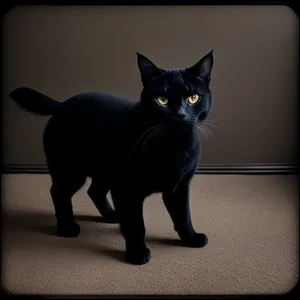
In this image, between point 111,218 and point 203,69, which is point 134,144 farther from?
point 111,218

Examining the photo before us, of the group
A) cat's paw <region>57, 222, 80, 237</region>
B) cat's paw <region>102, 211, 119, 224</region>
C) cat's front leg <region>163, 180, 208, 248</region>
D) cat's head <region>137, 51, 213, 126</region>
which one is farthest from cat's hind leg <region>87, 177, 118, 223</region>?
cat's head <region>137, 51, 213, 126</region>

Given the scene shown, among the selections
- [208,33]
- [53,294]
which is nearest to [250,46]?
[208,33]

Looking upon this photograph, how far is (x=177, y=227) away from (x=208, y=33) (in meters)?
0.71

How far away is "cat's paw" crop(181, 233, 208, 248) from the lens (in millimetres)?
1143

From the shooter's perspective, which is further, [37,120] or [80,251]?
[37,120]

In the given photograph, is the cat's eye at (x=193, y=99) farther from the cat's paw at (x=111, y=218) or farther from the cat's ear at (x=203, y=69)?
the cat's paw at (x=111, y=218)

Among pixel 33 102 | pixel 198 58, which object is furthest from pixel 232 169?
pixel 33 102

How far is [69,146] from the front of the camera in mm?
1120

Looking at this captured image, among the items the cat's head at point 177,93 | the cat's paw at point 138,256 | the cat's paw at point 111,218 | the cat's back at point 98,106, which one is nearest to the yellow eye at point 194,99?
the cat's head at point 177,93

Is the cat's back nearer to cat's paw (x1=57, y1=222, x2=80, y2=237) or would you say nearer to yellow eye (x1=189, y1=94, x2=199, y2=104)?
yellow eye (x1=189, y1=94, x2=199, y2=104)

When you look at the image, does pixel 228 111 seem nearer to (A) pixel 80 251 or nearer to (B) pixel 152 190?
(B) pixel 152 190

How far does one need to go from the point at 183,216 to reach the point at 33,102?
0.48 metres

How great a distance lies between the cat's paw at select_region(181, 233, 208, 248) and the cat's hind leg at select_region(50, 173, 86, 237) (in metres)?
0.29

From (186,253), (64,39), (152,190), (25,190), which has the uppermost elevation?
(64,39)
